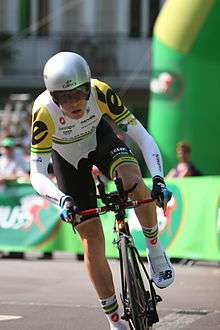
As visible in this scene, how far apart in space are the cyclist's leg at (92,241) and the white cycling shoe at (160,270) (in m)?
0.34

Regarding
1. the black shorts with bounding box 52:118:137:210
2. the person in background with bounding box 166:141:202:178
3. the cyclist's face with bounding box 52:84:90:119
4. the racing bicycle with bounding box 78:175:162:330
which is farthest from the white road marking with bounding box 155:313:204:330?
the person in background with bounding box 166:141:202:178

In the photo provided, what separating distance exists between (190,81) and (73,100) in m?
9.59

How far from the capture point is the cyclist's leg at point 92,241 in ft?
24.9

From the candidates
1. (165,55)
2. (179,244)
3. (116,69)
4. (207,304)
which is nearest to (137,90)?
(116,69)

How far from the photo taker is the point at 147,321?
7.30 m

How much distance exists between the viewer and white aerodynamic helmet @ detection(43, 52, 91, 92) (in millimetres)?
7066

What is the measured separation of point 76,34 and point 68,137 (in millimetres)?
25464

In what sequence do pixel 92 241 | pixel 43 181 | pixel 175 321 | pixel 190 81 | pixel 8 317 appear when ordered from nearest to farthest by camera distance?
pixel 43 181
pixel 92 241
pixel 175 321
pixel 8 317
pixel 190 81

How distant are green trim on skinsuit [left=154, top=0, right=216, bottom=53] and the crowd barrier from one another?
3436 millimetres

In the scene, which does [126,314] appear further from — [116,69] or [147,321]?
[116,69]

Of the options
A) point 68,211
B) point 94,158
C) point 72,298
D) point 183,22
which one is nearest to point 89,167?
point 94,158

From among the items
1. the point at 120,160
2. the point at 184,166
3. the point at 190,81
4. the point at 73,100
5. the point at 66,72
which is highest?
the point at 66,72

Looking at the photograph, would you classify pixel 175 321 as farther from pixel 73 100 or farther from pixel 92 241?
pixel 73 100

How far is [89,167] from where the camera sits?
7.76m
